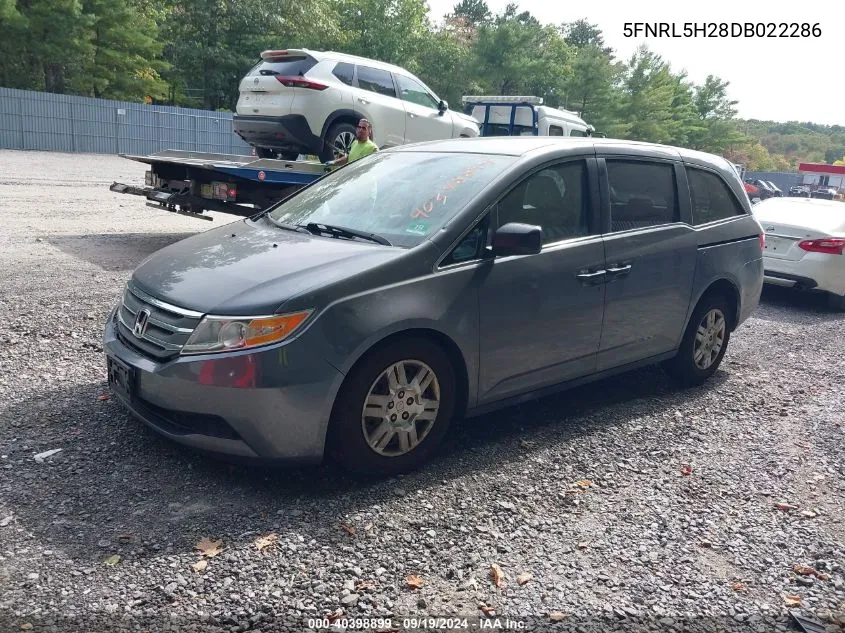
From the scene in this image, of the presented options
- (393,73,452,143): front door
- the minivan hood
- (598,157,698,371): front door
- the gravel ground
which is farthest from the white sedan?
the minivan hood

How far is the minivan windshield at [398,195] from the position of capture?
165 inches

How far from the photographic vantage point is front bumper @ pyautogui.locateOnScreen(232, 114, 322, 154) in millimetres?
11039

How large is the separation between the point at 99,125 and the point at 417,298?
95.3ft

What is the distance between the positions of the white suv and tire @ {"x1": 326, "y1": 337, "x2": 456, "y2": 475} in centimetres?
800

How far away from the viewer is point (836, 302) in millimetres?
9812

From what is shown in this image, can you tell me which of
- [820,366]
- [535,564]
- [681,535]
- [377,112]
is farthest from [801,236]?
[535,564]

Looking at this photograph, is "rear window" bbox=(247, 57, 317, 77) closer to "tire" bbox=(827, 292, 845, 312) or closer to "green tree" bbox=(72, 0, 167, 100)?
"tire" bbox=(827, 292, 845, 312)

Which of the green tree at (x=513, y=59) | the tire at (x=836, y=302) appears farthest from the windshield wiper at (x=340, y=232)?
the green tree at (x=513, y=59)

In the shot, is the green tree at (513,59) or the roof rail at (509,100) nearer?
the roof rail at (509,100)

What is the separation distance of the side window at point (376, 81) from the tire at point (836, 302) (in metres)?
7.33

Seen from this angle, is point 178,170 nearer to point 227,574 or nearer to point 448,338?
point 448,338

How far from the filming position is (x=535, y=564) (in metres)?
3.24

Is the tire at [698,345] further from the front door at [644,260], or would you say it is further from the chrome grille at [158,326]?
the chrome grille at [158,326]

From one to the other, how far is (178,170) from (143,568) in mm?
6852
